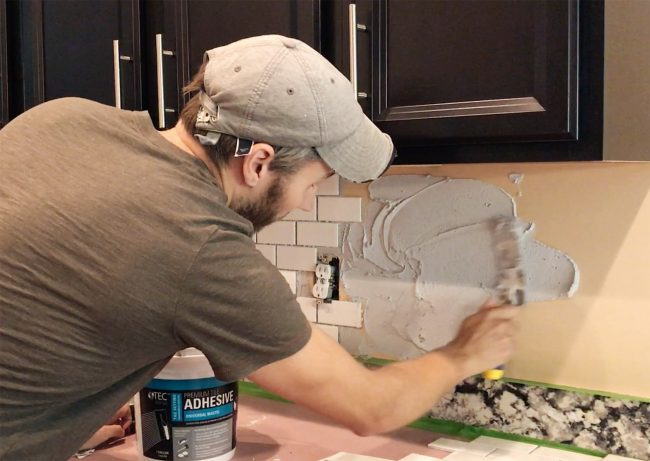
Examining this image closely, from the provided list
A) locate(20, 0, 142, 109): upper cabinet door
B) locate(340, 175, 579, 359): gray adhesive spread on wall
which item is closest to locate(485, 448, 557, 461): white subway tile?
locate(340, 175, 579, 359): gray adhesive spread on wall

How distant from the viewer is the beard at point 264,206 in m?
1.16

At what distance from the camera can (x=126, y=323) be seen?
0.98 meters

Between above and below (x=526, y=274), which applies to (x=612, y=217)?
above

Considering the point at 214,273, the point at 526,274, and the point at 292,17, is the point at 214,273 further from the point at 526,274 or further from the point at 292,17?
the point at 526,274

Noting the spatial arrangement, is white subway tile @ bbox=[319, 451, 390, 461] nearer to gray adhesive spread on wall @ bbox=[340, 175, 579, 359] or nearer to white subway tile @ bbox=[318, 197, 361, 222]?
gray adhesive spread on wall @ bbox=[340, 175, 579, 359]

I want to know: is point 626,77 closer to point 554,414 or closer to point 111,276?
point 554,414

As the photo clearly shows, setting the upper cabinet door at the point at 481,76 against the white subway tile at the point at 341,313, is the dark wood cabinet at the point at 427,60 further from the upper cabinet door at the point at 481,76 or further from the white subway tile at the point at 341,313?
the white subway tile at the point at 341,313

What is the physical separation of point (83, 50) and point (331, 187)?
0.62 metres

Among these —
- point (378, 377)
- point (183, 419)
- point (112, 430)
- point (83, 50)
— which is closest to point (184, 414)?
point (183, 419)

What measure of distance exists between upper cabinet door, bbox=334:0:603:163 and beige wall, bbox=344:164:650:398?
283 millimetres

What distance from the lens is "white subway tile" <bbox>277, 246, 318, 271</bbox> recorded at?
1.84m

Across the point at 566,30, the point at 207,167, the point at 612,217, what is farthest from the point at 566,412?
the point at 207,167

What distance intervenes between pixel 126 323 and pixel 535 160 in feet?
2.09

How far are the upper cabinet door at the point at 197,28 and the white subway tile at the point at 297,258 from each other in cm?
45
